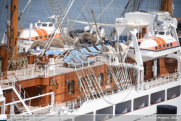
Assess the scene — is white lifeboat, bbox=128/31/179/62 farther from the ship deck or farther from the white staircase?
the white staircase

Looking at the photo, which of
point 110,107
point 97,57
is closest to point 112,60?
point 97,57

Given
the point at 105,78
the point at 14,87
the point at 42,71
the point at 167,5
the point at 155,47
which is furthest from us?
the point at 167,5

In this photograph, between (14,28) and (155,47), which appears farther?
(155,47)

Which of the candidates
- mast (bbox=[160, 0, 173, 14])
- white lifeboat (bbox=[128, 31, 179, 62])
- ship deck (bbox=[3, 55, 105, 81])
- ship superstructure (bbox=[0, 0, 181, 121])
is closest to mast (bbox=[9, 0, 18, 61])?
ship superstructure (bbox=[0, 0, 181, 121])

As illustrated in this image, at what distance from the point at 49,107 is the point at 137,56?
6373mm

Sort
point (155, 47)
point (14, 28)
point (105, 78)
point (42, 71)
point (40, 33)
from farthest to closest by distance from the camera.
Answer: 1. point (40, 33)
2. point (155, 47)
3. point (105, 78)
4. point (14, 28)
5. point (42, 71)

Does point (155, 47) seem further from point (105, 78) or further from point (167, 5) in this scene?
point (167, 5)

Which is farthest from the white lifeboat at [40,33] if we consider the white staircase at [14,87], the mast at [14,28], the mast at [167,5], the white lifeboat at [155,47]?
the white staircase at [14,87]

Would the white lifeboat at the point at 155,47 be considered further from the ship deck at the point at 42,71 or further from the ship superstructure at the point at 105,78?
the ship deck at the point at 42,71

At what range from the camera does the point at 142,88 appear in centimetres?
2261

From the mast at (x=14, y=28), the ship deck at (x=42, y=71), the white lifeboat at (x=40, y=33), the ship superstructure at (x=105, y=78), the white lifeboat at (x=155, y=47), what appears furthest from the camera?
the white lifeboat at (x=40, y=33)

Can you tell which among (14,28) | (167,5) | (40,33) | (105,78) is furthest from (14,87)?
(167,5)

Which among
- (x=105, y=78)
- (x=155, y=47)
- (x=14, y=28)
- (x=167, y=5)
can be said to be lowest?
(x=105, y=78)

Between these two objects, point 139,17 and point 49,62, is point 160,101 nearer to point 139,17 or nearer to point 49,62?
point 139,17
